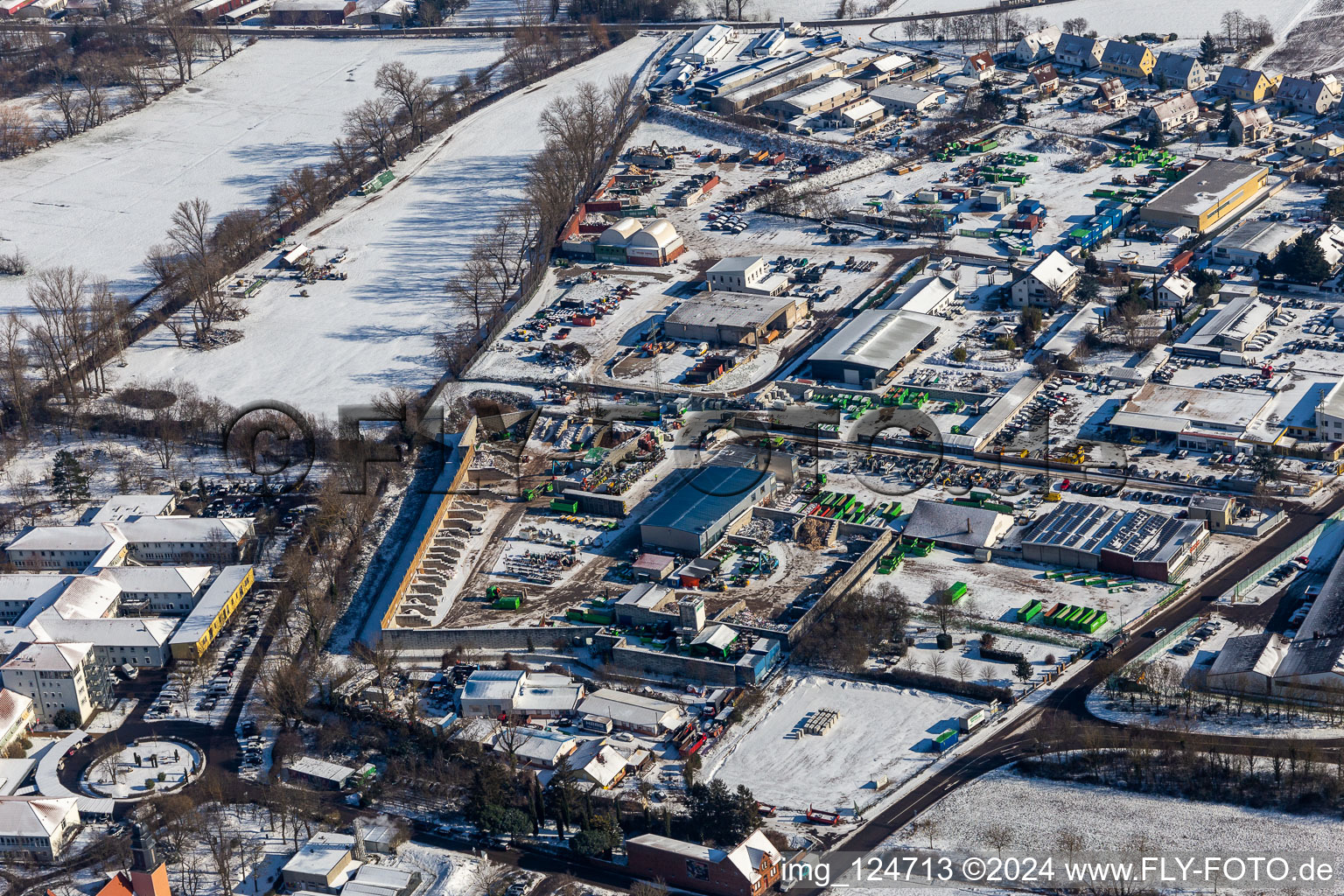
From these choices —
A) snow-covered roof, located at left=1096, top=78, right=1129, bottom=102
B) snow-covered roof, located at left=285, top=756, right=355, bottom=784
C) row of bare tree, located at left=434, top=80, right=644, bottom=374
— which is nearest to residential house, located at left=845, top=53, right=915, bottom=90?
snow-covered roof, located at left=1096, top=78, right=1129, bottom=102

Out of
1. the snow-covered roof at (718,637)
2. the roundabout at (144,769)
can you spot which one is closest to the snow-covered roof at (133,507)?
the roundabout at (144,769)

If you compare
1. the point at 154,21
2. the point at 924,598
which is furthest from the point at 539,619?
the point at 154,21

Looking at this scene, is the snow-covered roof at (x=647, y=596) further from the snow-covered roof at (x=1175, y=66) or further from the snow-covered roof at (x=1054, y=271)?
the snow-covered roof at (x=1175, y=66)

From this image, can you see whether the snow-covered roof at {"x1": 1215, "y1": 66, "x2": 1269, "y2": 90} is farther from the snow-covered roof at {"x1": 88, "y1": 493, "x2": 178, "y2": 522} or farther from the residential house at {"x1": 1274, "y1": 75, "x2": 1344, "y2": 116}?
the snow-covered roof at {"x1": 88, "y1": 493, "x2": 178, "y2": 522}

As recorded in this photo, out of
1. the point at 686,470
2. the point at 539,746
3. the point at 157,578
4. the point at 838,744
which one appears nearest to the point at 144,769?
the point at 157,578

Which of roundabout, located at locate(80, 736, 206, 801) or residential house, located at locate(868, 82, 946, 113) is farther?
residential house, located at locate(868, 82, 946, 113)

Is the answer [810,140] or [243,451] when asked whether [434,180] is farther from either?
[243,451]
